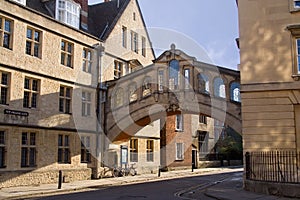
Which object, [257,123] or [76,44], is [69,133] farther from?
[257,123]

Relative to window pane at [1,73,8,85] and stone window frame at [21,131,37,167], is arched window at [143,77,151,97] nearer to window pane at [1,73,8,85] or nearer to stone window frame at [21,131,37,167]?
stone window frame at [21,131,37,167]

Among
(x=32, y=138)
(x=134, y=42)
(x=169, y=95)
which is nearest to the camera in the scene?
(x=32, y=138)

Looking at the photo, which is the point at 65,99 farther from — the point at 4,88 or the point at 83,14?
the point at 83,14

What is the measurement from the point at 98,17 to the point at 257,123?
17.9 m

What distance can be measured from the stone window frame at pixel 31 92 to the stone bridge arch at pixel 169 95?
6.33 meters

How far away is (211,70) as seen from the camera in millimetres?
23516

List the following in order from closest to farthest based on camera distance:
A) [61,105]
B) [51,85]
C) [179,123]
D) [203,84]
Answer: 1. [51,85]
2. [61,105]
3. [203,84]
4. [179,123]

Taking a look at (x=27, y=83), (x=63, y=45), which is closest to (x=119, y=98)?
(x=63, y=45)

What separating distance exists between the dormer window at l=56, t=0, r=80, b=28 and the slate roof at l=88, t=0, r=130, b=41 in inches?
107

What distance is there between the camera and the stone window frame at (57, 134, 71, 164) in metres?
22.9

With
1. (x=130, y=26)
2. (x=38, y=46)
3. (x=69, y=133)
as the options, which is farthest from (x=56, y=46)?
(x=130, y=26)

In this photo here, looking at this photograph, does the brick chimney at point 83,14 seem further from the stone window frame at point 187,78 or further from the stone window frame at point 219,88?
the stone window frame at point 219,88

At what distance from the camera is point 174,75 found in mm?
25047

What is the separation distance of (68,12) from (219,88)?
427 inches
